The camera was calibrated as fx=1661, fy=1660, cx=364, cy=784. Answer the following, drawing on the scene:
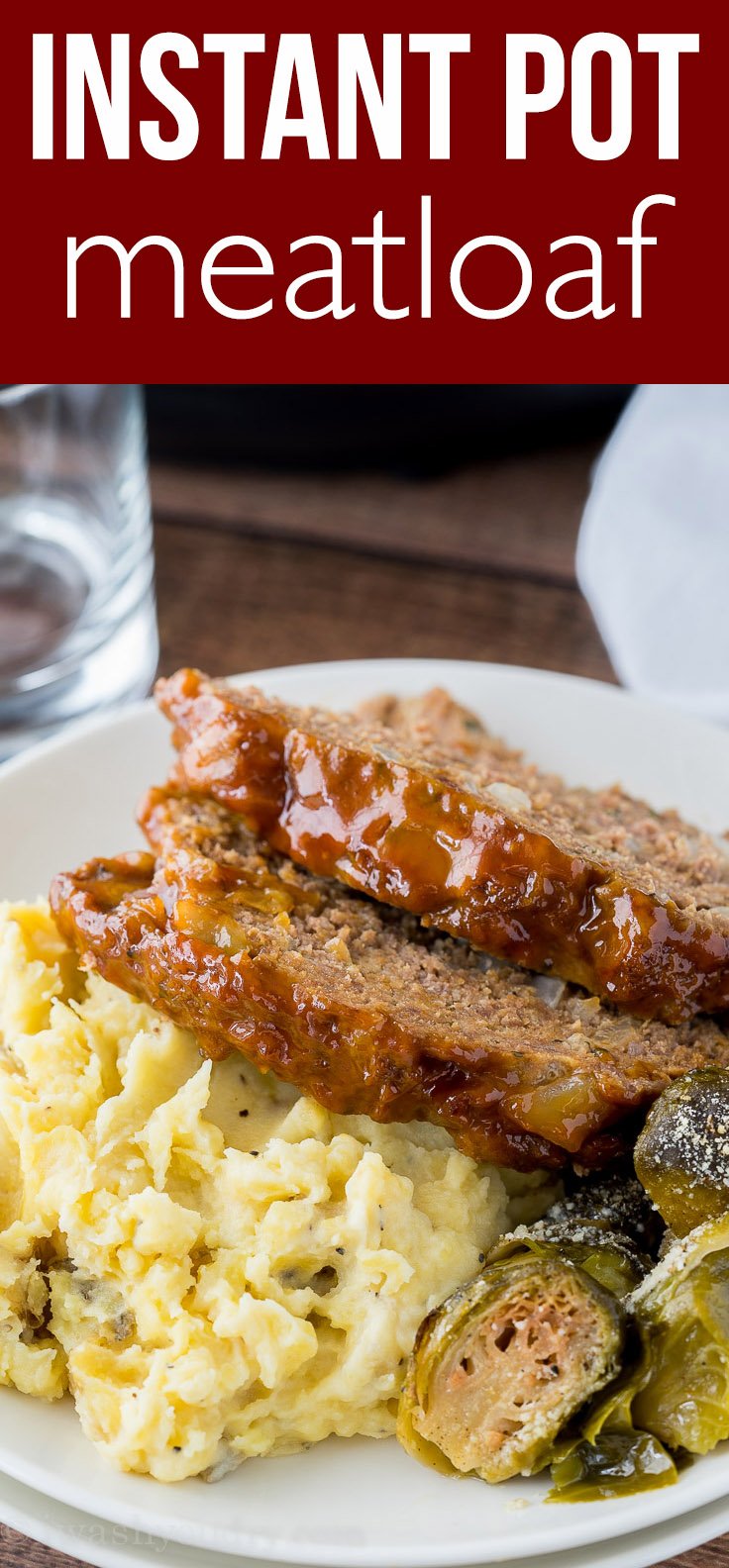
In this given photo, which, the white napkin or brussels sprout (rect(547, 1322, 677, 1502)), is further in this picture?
the white napkin

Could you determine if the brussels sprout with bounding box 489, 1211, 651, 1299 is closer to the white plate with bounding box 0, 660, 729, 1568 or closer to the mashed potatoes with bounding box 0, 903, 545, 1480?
the mashed potatoes with bounding box 0, 903, 545, 1480

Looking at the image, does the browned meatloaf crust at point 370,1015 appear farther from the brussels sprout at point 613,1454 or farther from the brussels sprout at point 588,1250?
the brussels sprout at point 613,1454

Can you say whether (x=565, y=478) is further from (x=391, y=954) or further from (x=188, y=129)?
(x=391, y=954)

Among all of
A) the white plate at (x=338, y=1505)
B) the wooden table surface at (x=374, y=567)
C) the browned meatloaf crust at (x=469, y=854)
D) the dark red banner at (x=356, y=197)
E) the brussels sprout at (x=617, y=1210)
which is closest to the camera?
the white plate at (x=338, y=1505)

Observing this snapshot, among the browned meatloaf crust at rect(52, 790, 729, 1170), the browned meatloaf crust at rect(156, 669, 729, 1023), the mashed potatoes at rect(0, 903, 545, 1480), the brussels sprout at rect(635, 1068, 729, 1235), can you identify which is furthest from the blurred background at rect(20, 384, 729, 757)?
the brussels sprout at rect(635, 1068, 729, 1235)

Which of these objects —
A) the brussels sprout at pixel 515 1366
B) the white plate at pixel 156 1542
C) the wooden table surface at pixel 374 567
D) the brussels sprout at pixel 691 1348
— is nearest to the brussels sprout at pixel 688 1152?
the brussels sprout at pixel 691 1348

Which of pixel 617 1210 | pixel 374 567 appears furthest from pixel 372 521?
pixel 617 1210
